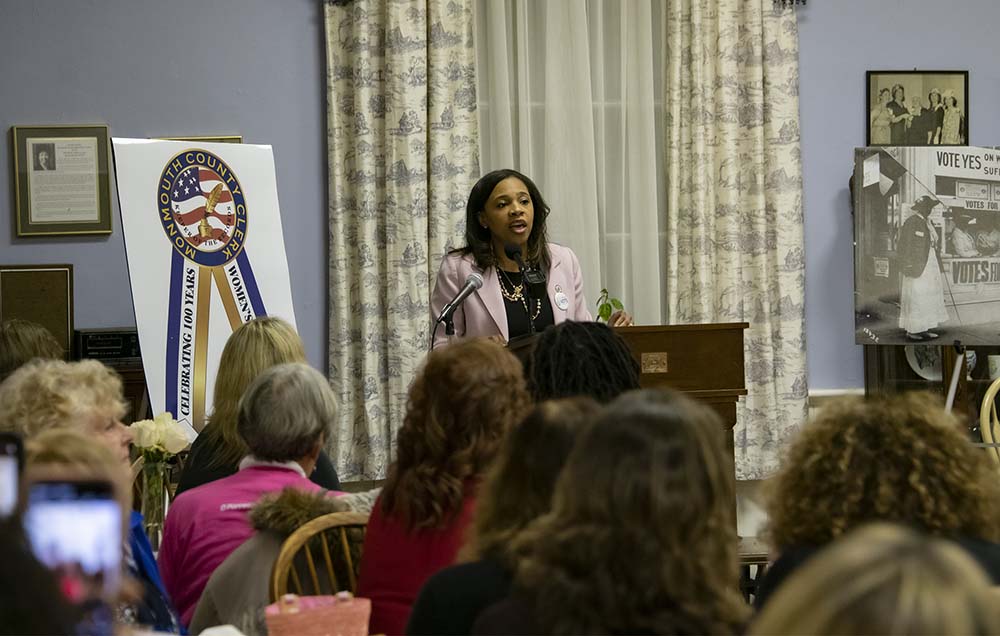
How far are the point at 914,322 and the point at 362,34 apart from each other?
279cm

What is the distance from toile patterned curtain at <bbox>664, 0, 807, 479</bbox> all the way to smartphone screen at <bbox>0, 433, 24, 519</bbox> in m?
4.63

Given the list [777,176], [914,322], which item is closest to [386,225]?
[777,176]

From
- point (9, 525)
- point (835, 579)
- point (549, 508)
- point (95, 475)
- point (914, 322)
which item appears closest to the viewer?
point (835, 579)

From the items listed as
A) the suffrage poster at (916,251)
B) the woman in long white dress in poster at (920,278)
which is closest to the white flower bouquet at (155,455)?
the suffrage poster at (916,251)

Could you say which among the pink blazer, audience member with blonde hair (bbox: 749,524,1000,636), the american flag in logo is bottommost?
audience member with blonde hair (bbox: 749,524,1000,636)

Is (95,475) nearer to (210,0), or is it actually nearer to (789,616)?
(789,616)

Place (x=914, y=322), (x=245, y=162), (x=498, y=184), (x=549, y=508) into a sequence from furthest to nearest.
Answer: (x=914, y=322) < (x=245, y=162) < (x=498, y=184) < (x=549, y=508)

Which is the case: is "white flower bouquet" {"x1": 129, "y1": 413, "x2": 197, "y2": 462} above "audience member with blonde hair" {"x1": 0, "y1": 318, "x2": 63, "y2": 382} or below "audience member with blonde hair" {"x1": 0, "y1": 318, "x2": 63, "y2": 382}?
below

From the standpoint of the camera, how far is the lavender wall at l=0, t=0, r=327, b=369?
5555 millimetres

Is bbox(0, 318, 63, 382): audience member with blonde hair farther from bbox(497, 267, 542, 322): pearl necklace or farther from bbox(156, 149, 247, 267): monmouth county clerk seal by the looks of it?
bbox(497, 267, 542, 322): pearl necklace

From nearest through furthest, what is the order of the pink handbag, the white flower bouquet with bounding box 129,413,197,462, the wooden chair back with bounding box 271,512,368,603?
the pink handbag, the wooden chair back with bounding box 271,512,368,603, the white flower bouquet with bounding box 129,413,197,462

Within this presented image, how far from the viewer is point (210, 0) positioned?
18.6 feet

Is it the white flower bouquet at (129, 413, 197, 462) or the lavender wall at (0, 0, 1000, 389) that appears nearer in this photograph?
the white flower bouquet at (129, 413, 197, 462)

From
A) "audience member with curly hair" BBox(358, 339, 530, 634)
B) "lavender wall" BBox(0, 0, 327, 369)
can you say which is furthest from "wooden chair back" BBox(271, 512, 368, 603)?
"lavender wall" BBox(0, 0, 327, 369)
